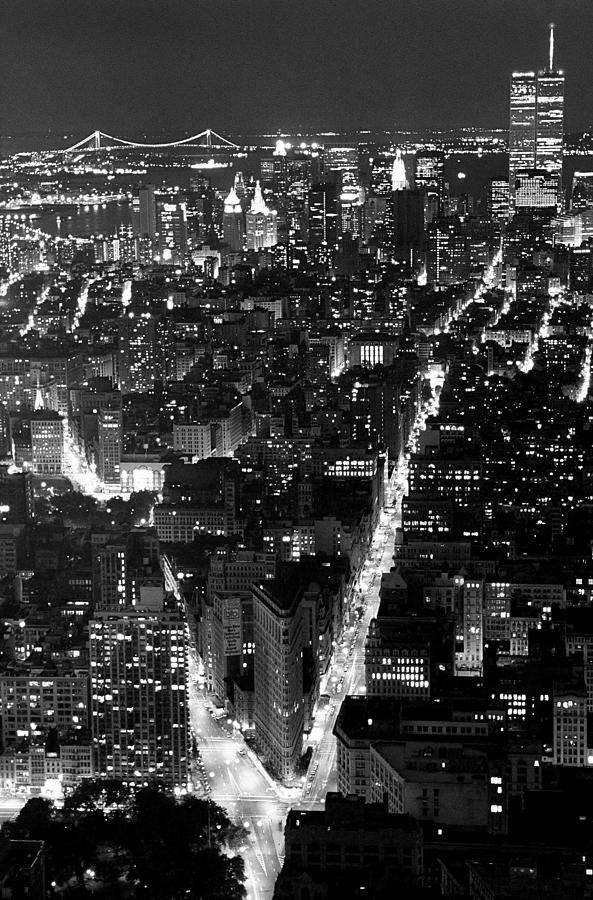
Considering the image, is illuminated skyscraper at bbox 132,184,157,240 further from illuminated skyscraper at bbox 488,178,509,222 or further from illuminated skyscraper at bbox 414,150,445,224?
illuminated skyscraper at bbox 488,178,509,222

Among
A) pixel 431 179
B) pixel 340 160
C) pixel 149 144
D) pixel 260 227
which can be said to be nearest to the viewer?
pixel 149 144

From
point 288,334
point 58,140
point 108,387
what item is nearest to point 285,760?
point 58,140

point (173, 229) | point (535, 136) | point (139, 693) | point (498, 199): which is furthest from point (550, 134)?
point (139, 693)

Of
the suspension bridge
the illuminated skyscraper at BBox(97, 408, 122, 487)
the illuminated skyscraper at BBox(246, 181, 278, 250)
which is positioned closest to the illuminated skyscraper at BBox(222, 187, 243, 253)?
the illuminated skyscraper at BBox(246, 181, 278, 250)

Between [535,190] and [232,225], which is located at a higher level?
[535,190]

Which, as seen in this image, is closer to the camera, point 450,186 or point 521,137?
point 521,137

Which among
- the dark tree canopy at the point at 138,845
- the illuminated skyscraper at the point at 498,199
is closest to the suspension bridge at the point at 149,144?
the illuminated skyscraper at the point at 498,199

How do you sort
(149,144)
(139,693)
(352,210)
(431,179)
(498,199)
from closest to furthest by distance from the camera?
1. (139,693)
2. (149,144)
3. (352,210)
4. (498,199)
5. (431,179)

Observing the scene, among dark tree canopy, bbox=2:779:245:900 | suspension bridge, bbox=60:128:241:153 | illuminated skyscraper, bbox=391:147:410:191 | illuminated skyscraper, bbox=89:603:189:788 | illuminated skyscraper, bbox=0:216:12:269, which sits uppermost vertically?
suspension bridge, bbox=60:128:241:153

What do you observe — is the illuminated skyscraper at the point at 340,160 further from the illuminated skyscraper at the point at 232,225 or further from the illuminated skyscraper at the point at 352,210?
the illuminated skyscraper at the point at 232,225

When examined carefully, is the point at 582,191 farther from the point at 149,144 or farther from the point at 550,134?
the point at 149,144
